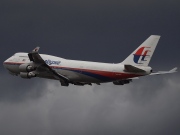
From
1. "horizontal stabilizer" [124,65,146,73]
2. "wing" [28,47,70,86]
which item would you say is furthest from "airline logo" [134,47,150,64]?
"wing" [28,47,70,86]

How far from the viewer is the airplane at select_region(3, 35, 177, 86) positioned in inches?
6437

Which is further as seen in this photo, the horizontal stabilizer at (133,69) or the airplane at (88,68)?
the airplane at (88,68)

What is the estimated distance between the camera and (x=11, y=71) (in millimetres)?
177625

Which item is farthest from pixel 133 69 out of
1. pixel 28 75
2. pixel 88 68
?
pixel 28 75

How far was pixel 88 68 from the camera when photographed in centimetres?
16812

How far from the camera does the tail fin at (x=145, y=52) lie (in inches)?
6437

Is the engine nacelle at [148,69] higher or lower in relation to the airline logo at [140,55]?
lower

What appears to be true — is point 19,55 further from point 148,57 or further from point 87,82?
point 148,57

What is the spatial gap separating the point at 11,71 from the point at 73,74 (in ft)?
48.4

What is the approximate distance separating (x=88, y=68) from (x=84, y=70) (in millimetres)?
850

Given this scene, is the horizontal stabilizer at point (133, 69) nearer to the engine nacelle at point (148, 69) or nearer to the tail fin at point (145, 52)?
the engine nacelle at point (148, 69)

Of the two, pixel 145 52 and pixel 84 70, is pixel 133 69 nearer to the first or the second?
pixel 145 52

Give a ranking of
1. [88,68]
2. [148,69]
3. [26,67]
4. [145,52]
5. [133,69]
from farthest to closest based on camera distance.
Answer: [26,67], [88,68], [145,52], [148,69], [133,69]

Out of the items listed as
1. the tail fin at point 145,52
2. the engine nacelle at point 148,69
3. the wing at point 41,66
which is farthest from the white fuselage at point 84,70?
the tail fin at point 145,52
